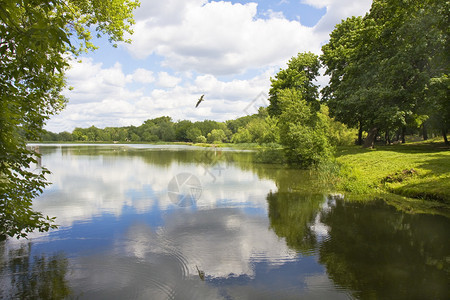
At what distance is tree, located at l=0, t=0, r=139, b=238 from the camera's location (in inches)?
164

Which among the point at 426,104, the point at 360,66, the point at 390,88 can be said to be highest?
the point at 360,66

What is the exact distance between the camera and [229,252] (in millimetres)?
8977

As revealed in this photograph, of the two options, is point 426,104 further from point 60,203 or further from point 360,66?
point 60,203

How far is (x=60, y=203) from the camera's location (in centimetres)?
1512

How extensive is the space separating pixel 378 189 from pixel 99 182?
20096 mm

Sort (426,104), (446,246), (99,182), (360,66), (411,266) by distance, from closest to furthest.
Answer: 1. (411,266)
2. (446,246)
3. (99,182)
4. (426,104)
5. (360,66)

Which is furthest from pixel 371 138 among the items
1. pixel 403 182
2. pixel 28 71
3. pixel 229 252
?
pixel 28 71

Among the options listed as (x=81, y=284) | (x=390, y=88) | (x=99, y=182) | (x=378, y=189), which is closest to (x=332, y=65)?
(x=390, y=88)

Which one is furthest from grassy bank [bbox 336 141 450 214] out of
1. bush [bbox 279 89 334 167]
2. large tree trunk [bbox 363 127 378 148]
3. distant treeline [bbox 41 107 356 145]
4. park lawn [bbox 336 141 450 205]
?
distant treeline [bbox 41 107 356 145]

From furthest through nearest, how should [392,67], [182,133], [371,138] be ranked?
[182,133]
[371,138]
[392,67]

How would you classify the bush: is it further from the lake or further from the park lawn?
the lake

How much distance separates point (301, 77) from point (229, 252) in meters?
39.1

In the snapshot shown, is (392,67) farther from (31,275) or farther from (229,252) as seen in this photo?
(31,275)

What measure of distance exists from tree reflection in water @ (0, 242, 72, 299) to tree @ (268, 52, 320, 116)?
39.8 metres
